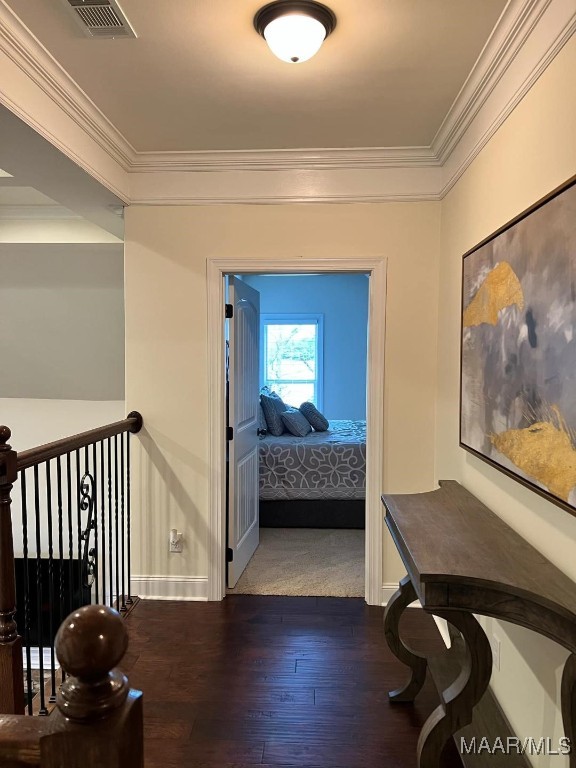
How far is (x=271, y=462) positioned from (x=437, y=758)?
3069 millimetres

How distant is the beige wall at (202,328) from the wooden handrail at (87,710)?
8.54 feet

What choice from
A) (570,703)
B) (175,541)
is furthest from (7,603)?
(570,703)

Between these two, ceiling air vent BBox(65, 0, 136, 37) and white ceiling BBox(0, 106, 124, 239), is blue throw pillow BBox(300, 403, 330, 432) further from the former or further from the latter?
ceiling air vent BBox(65, 0, 136, 37)

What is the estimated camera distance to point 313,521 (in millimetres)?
4609

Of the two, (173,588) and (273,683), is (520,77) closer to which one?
(273,683)

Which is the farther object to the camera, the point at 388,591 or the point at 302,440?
the point at 302,440

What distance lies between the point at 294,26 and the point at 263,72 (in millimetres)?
428

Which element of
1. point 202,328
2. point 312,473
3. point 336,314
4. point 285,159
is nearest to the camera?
point 285,159

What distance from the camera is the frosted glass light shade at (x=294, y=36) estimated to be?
180 cm

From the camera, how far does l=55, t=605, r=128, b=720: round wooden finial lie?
59cm

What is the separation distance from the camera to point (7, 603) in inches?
73.4

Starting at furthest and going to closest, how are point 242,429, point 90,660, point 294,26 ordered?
1. point 242,429
2. point 294,26
3. point 90,660

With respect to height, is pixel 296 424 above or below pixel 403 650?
above

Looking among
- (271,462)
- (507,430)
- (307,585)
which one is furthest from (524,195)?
(271,462)
